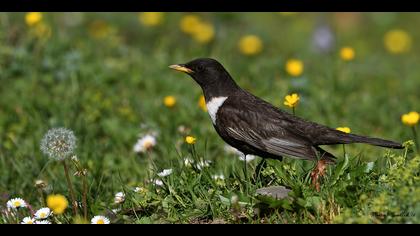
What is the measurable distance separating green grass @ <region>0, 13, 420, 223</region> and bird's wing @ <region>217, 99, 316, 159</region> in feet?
0.49

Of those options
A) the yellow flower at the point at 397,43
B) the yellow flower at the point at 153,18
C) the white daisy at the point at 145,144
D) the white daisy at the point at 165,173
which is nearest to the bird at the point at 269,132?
the white daisy at the point at 165,173

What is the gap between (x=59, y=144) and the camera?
5.70 meters

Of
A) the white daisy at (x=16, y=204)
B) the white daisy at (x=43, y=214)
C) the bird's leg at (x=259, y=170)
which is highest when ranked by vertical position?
the bird's leg at (x=259, y=170)

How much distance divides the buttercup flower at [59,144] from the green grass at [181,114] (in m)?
0.46

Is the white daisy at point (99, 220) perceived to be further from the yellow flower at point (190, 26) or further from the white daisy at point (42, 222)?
the yellow flower at point (190, 26)

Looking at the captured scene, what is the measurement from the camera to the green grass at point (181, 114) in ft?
17.0

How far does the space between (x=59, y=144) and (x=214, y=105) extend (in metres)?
1.51

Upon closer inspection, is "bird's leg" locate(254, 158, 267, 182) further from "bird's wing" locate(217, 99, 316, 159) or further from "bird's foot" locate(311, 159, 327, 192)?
"bird's foot" locate(311, 159, 327, 192)

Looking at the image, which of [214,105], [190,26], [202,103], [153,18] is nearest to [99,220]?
[214,105]

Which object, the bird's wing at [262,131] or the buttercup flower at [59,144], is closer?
the buttercup flower at [59,144]

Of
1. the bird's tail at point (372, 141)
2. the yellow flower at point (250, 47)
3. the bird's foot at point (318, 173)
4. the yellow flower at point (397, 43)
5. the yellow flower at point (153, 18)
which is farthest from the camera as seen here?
the yellow flower at point (397, 43)

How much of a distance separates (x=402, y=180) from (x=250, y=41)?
703 centimetres

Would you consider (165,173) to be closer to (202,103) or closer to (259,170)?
(259,170)

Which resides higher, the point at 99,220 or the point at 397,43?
the point at 397,43
